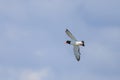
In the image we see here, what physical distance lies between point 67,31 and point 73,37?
225 centimetres

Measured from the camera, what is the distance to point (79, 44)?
302ft

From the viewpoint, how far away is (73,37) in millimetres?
92062

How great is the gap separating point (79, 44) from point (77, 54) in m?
4.12

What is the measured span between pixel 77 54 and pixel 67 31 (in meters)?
6.60

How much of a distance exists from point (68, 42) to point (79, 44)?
545 cm

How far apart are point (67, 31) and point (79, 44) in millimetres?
4306

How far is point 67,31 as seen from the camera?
93062 mm

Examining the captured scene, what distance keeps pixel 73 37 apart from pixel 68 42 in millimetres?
5200

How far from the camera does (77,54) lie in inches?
3757

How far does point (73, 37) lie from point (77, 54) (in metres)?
5.48

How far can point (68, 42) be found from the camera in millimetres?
97000
